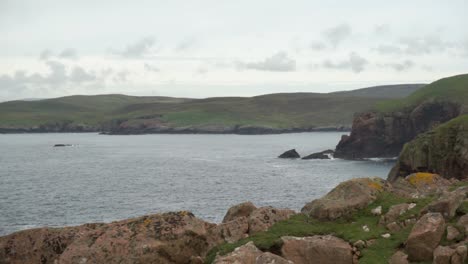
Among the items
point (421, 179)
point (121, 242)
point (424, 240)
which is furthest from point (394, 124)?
point (121, 242)

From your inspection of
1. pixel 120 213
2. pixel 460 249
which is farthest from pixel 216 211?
pixel 460 249

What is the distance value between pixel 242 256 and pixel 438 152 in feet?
211

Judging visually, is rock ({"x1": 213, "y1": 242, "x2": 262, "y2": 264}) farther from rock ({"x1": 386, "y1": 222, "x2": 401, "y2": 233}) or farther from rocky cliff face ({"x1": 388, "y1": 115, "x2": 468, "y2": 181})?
rocky cliff face ({"x1": 388, "y1": 115, "x2": 468, "y2": 181})

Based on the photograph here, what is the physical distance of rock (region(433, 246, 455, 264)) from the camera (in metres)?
15.5

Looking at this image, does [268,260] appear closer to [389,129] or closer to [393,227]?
[393,227]

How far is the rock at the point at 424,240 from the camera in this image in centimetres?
1673

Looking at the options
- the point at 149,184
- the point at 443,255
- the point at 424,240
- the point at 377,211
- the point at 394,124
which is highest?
the point at 377,211

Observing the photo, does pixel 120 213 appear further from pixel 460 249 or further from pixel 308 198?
pixel 460 249

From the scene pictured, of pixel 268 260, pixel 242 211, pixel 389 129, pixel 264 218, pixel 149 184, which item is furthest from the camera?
pixel 389 129

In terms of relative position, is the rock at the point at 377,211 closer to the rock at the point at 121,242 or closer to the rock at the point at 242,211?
the rock at the point at 242,211

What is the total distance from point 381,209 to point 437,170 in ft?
182

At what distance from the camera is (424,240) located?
55.3 feet

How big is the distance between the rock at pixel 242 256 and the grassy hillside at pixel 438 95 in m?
138

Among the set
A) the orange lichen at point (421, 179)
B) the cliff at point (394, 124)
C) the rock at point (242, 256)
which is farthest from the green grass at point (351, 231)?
the cliff at point (394, 124)
